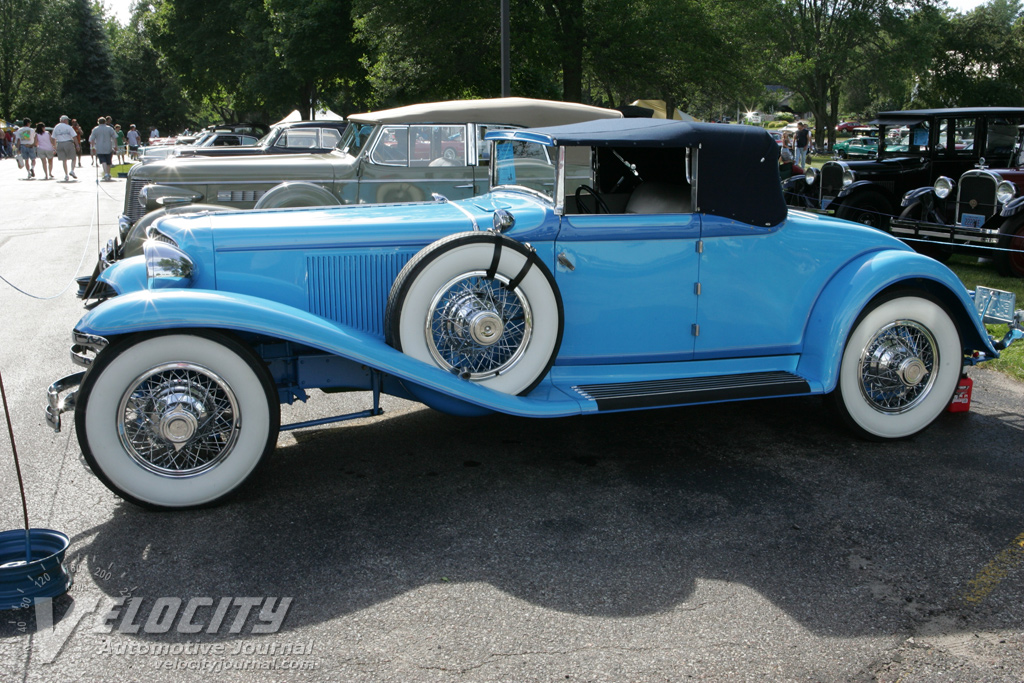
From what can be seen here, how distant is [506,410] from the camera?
4.00m

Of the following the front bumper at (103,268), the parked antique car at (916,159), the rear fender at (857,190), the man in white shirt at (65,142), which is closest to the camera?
the front bumper at (103,268)

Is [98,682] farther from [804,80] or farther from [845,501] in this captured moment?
[804,80]

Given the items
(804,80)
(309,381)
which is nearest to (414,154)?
(309,381)

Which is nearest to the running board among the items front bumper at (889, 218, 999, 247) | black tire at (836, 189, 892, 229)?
front bumper at (889, 218, 999, 247)

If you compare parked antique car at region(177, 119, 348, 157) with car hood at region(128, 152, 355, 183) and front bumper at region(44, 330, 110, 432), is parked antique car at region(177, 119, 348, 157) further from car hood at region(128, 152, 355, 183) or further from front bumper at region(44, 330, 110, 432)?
front bumper at region(44, 330, 110, 432)

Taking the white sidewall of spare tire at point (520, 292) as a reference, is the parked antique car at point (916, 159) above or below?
above

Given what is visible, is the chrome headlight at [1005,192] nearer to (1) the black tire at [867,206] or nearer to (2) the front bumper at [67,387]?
(1) the black tire at [867,206]

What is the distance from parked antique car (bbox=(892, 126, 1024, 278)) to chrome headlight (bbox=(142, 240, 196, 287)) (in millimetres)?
8394

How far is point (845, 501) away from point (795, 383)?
756mm

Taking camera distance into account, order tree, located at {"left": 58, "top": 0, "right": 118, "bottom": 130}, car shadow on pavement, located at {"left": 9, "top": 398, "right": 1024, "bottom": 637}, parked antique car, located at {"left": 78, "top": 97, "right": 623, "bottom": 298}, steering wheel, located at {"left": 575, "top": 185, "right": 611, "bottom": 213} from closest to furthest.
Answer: car shadow on pavement, located at {"left": 9, "top": 398, "right": 1024, "bottom": 637} → steering wheel, located at {"left": 575, "top": 185, "right": 611, "bottom": 213} → parked antique car, located at {"left": 78, "top": 97, "right": 623, "bottom": 298} → tree, located at {"left": 58, "top": 0, "right": 118, "bottom": 130}

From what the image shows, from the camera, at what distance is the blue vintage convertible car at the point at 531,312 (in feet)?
12.0

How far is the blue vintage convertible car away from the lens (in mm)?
3668

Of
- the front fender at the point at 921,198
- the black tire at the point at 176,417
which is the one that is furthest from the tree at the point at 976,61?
the black tire at the point at 176,417

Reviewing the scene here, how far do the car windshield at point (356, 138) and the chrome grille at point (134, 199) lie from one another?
2333 mm
